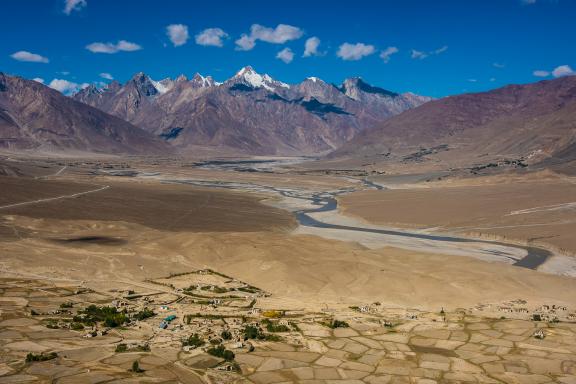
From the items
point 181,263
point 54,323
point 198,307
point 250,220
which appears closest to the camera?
point 54,323

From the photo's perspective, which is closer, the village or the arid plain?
the village

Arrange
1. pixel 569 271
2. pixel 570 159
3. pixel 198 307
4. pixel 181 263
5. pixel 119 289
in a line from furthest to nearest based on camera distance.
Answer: pixel 570 159 < pixel 569 271 < pixel 181 263 < pixel 119 289 < pixel 198 307

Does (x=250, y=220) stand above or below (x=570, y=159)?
below

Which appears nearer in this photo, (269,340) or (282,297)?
(269,340)

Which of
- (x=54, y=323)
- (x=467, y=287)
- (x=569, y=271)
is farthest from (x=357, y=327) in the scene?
(x=569, y=271)

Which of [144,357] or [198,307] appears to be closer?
[144,357]

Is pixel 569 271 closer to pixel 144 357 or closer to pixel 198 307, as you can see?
pixel 198 307

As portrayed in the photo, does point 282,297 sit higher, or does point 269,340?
point 269,340

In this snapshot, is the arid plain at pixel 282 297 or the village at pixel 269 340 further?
the arid plain at pixel 282 297
